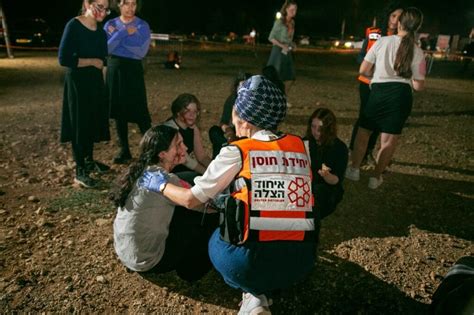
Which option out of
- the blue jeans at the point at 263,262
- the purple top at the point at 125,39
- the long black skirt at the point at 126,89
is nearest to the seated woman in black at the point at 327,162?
the blue jeans at the point at 263,262

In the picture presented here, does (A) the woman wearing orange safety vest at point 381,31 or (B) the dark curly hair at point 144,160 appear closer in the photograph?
(B) the dark curly hair at point 144,160

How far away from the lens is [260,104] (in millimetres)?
2301

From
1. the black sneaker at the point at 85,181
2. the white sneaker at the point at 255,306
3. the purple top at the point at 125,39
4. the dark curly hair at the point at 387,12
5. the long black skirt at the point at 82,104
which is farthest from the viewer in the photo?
the dark curly hair at the point at 387,12

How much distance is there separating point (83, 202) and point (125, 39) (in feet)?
6.92

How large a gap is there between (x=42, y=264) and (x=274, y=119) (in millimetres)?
2362

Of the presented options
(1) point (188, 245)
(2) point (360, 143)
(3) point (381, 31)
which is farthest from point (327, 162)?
(3) point (381, 31)

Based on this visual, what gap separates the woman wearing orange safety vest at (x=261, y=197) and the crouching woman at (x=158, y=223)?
326 mm

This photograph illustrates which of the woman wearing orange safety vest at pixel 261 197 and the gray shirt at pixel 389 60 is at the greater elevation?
the gray shirt at pixel 389 60

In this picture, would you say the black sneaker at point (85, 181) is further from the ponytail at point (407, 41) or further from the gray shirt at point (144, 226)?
the ponytail at point (407, 41)

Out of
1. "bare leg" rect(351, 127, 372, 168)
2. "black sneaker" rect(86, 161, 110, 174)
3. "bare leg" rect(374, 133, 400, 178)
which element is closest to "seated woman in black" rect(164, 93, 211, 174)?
"black sneaker" rect(86, 161, 110, 174)

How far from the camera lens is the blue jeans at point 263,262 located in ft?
7.34

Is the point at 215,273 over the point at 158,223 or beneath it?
beneath

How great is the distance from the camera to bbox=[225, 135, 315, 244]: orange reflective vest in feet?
7.02

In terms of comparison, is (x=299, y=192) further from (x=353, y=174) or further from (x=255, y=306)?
(x=353, y=174)
